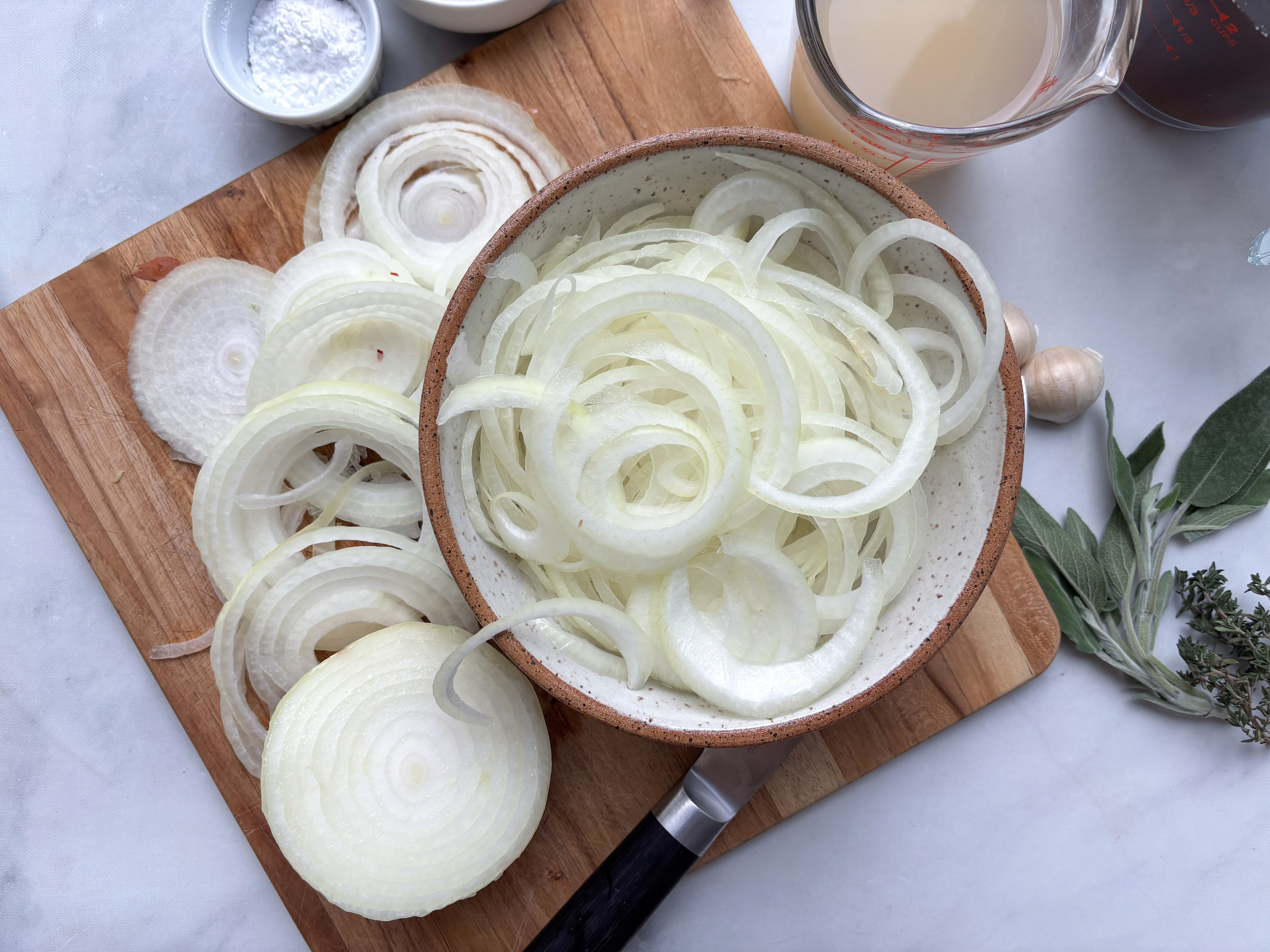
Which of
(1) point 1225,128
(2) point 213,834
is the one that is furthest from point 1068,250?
(2) point 213,834

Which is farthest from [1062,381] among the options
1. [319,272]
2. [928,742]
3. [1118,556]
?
[319,272]

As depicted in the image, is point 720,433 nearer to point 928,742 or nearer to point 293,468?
point 293,468

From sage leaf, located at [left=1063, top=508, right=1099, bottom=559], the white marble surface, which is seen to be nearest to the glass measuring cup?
the white marble surface

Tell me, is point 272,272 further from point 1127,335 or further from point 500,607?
point 1127,335

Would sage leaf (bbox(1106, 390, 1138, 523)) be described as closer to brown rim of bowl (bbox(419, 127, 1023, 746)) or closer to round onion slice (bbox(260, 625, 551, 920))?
brown rim of bowl (bbox(419, 127, 1023, 746))

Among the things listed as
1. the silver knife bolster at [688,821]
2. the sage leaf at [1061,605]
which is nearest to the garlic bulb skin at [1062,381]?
the sage leaf at [1061,605]

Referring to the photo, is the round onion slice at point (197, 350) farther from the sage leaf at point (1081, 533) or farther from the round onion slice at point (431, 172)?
the sage leaf at point (1081, 533)
